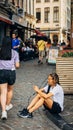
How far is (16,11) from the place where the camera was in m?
40.8

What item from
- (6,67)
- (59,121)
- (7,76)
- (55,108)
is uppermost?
(6,67)

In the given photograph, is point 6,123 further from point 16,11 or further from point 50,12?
point 50,12

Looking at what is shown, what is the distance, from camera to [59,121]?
8750mm

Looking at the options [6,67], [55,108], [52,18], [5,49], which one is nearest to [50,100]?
[55,108]

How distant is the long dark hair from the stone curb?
58.5 inches

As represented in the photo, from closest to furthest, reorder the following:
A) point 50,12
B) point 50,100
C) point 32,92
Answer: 1. point 50,100
2. point 32,92
3. point 50,12

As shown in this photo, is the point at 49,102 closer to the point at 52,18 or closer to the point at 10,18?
the point at 10,18

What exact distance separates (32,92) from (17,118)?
3517 millimetres

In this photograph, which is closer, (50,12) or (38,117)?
(38,117)

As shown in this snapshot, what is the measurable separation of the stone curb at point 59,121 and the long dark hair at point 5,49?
1486 mm

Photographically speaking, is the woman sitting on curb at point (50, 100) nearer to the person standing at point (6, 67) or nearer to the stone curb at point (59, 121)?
the stone curb at point (59, 121)

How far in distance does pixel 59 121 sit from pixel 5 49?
186 cm

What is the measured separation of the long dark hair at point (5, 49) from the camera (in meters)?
9.34

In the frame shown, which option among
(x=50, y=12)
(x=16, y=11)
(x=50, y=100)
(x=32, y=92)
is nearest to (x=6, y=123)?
(x=50, y=100)
